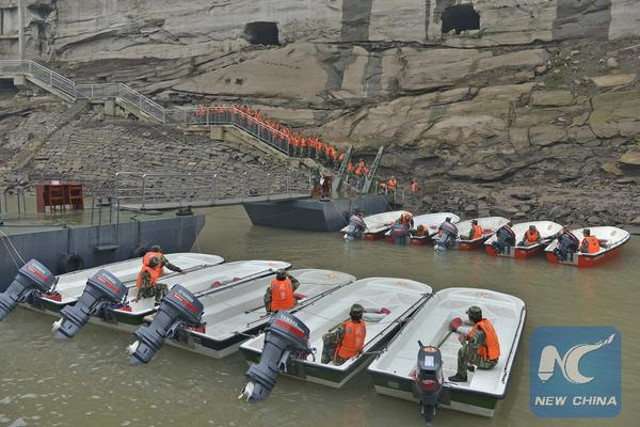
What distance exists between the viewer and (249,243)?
19125 millimetres

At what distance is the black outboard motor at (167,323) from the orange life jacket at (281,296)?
4.99 feet

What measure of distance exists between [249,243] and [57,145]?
17193 millimetres

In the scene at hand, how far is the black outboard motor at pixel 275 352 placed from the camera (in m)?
7.02

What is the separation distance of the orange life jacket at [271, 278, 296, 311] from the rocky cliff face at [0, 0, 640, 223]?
1622 cm

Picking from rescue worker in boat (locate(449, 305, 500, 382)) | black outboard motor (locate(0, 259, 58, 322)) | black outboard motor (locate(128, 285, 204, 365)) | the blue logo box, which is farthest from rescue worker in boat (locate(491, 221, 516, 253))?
black outboard motor (locate(0, 259, 58, 322))

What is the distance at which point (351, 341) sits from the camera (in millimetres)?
7781

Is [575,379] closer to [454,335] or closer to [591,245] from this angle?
[454,335]

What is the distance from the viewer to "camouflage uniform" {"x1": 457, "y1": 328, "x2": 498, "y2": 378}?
716cm

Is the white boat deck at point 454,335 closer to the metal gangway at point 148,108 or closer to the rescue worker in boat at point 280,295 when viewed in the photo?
the rescue worker in boat at point 280,295

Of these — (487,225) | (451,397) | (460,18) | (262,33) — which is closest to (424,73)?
(460,18)

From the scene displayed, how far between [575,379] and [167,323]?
5867 mm

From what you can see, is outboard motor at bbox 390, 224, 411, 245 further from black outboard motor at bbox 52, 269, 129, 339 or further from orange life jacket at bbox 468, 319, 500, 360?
orange life jacket at bbox 468, 319, 500, 360

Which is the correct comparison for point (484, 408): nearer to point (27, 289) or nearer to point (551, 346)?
point (551, 346)

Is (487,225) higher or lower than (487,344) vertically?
lower
